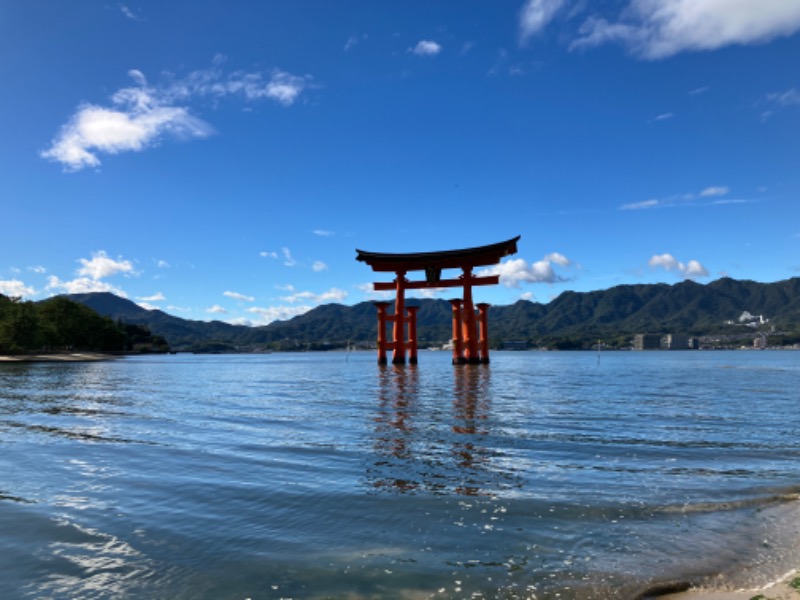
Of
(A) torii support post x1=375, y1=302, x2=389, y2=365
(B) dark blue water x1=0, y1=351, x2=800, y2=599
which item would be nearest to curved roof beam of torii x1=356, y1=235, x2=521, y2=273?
(A) torii support post x1=375, y1=302, x2=389, y2=365

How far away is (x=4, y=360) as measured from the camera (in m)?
66.6

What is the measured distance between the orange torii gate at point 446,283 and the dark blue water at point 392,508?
3526 centimetres

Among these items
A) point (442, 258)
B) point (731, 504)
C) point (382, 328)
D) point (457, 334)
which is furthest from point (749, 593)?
point (382, 328)

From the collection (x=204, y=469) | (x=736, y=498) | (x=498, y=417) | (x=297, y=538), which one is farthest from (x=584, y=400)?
(x=297, y=538)

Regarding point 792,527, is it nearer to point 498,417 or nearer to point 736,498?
point 736,498

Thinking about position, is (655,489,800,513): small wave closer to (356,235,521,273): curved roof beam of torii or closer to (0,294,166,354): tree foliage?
(356,235,521,273): curved roof beam of torii

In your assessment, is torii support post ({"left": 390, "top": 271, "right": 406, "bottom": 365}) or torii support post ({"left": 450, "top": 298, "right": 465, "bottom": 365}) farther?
torii support post ({"left": 450, "top": 298, "right": 465, "bottom": 365})

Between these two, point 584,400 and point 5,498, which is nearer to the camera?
point 5,498

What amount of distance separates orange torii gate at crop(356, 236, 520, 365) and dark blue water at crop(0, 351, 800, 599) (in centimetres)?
3526

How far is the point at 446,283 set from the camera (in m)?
53.7

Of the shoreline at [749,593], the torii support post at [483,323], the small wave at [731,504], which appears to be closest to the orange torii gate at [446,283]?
the torii support post at [483,323]

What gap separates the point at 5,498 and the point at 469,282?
45.8 m

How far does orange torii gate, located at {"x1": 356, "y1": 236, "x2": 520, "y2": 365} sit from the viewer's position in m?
49.4

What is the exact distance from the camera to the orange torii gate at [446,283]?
162 ft
